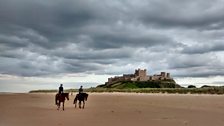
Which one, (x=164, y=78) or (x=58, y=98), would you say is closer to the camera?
(x=58, y=98)

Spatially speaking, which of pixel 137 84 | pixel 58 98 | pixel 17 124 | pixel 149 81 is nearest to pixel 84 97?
pixel 58 98

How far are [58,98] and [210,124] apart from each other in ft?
57.3

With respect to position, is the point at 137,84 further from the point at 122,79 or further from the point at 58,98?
the point at 58,98

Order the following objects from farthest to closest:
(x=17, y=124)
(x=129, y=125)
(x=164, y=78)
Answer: (x=164, y=78) → (x=17, y=124) → (x=129, y=125)

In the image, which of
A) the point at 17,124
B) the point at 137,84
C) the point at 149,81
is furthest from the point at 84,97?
the point at 149,81

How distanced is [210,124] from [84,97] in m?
17.9

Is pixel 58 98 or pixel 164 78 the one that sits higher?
pixel 164 78

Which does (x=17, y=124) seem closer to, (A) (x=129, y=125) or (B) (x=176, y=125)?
(A) (x=129, y=125)

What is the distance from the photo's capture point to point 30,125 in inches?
665

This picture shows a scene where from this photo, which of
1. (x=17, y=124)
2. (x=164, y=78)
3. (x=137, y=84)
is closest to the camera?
(x=17, y=124)

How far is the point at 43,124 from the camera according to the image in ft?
56.6

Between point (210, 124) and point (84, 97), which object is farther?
point (84, 97)

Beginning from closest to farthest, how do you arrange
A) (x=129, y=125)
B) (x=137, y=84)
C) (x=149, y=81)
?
(x=129, y=125)
(x=137, y=84)
(x=149, y=81)

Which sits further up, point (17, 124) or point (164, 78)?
point (164, 78)
